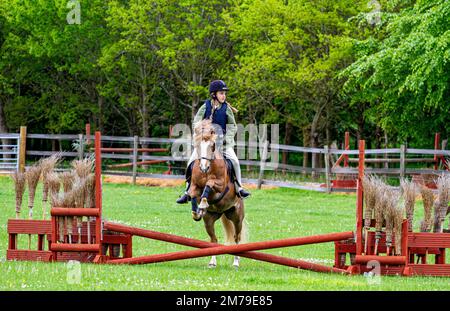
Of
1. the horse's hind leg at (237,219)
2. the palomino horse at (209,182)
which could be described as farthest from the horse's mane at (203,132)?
the horse's hind leg at (237,219)

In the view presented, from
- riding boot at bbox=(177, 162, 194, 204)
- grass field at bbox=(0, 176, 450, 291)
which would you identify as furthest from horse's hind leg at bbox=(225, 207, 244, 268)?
riding boot at bbox=(177, 162, 194, 204)

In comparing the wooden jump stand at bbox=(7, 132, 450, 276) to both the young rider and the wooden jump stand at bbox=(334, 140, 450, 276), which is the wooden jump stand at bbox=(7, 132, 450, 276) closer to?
the wooden jump stand at bbox=(334, 140, 450, 276)

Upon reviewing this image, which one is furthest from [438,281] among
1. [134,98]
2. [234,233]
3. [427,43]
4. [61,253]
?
[134,98]

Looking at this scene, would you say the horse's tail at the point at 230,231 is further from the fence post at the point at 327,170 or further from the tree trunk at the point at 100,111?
the tree trunk at the point at 100,111

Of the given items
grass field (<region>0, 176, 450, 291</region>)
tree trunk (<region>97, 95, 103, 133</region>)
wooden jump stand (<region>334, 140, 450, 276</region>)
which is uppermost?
tree trunk (<region>97, 95, 103, 133</region>)

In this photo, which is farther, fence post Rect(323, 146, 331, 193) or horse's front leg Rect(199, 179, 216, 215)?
fence post Rect(323, 146, 331, 193)

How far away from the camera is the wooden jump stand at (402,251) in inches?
551

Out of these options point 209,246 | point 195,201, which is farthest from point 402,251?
point 195,201

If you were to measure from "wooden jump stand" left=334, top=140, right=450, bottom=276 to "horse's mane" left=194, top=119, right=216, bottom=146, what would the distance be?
8.41 feet

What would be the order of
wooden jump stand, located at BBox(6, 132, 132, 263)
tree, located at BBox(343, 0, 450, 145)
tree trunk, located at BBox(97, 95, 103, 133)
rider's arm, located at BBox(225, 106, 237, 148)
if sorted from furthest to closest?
tree trunk, located at BBox(97, 95, 103, 133), tree, located at BBox(343, 0, 450, 145), rider's arm, located at BBox(225, 106, 237, 148), wooden jump stand, located at BBox(6, 132, 132, 263)

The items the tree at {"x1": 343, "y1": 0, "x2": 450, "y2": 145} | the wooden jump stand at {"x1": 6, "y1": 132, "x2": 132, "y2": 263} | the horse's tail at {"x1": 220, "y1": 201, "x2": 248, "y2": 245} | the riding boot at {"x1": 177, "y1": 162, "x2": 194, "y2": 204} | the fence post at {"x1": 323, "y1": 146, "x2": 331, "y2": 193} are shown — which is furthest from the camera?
the fence post at {"x1": 323, "y1": 146, "x2": 331, "y2": 193}

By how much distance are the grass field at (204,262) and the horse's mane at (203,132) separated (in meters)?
2.01

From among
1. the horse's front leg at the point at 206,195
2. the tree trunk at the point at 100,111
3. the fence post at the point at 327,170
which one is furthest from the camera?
the tree trunk at the point at 100,111

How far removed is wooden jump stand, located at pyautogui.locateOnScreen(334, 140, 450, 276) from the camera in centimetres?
1398
